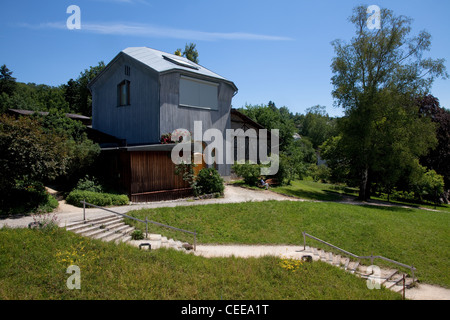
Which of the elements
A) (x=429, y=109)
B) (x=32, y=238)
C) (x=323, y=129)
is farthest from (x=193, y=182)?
(x=323, y=129)

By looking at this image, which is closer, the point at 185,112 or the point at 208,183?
the point at 208,183

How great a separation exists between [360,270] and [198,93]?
15613 millimetres

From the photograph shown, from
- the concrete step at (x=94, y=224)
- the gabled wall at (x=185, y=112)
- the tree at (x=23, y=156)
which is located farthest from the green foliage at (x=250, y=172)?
the tree at (x=23, y=156)

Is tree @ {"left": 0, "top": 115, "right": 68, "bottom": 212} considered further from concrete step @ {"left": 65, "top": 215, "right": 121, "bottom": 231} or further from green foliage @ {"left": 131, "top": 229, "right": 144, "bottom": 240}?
green foliage @ {"left": 131, "top": 229, "right": 144, "bottom": 240}

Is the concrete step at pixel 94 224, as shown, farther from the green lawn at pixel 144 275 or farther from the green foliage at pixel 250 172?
the green foliage at pixel 250 172

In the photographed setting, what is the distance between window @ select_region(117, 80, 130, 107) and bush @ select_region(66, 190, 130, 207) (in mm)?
9181

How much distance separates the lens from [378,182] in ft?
91.8

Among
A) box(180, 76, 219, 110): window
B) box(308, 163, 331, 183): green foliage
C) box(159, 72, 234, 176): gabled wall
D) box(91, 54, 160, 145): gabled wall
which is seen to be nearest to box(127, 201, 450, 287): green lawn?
box(159, 72, 234, 176): gabled wall

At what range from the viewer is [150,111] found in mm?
19000

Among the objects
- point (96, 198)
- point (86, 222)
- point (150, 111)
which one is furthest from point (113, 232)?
point (150, 111)

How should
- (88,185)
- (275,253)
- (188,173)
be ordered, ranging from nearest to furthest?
1. (275,253)
2. (88,185)
3. (188,173)

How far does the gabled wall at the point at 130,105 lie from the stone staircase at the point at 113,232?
8118mm

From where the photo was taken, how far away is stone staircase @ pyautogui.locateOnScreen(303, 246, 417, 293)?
9.67 m

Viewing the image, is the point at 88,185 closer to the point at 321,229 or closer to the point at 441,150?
the point at 321,229
